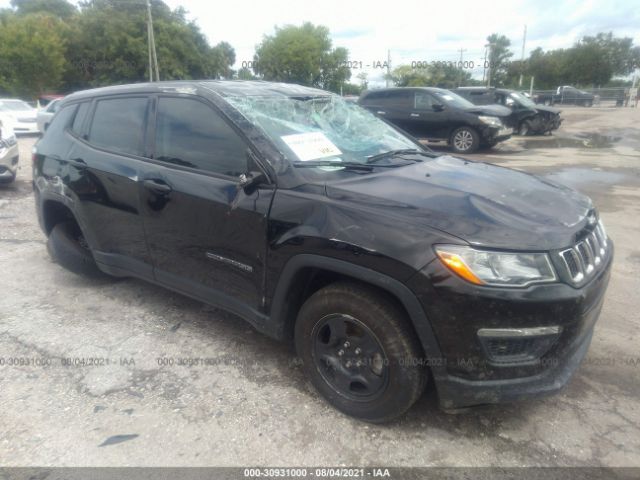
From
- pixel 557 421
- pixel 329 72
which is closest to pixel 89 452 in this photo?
pixel 557 421

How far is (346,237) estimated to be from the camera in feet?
7.49

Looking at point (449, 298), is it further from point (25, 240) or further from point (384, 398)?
point (25, 240)

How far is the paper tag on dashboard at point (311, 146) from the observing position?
2793mm

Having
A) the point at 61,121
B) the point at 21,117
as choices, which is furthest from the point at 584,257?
the point at 21,117

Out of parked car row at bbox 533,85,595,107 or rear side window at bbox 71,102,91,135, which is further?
parked car row at bbox 533,85,595,107

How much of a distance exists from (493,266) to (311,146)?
133cm

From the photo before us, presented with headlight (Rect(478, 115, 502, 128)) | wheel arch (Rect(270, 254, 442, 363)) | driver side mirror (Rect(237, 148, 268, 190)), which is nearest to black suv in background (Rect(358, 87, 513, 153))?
headlight (Rect(478, 115, 502, 128))

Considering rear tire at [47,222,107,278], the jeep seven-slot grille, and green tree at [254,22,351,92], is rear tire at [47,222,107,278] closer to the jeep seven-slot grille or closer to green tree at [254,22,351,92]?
the jeep seven-slot grille

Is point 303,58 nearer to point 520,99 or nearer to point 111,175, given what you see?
point 520,99

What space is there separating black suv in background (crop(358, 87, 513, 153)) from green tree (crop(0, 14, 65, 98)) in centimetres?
3447

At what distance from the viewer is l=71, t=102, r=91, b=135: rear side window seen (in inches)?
153

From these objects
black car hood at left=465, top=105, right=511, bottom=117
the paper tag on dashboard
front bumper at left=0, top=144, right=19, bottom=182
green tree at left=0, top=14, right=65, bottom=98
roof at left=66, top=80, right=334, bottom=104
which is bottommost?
front bumper at left=0, top=144, right=19, bottom=182

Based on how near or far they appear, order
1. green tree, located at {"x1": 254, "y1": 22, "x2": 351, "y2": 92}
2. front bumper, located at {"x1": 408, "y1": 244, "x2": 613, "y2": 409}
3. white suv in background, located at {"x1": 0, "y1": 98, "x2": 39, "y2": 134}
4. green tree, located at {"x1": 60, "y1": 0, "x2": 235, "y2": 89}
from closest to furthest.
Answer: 1. front bumper, located at {"x1": 408, "y1": 244, "x2": 613, "y2": 409}
2. white suv in background, located at {"x1": 0, "y1": 98, "x2": 39, "y2": 134}
3. green tree, located at {"x1": 60, "y1": 0, "x2": 235, "y2": 89}
4. green tree, located at {"x1": 254, "y1": 22, "x2": 351, "y2": 92}

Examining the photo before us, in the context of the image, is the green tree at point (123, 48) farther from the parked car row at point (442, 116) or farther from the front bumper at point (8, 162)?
the front bumper at point (8, 162)
